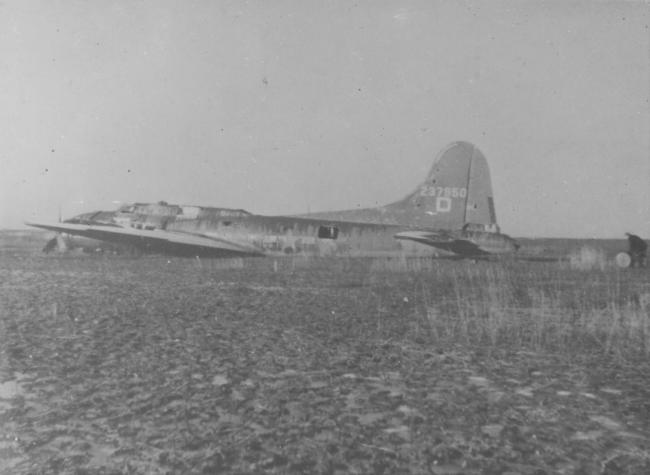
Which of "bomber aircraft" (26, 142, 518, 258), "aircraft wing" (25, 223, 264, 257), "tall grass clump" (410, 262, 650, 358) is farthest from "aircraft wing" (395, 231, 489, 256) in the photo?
"aircraft wing" (25, 223, 264, 257)

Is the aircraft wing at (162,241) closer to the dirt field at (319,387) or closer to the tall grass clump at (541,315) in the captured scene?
the tall grass clump at (541,315)

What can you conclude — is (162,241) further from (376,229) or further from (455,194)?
(455,194)

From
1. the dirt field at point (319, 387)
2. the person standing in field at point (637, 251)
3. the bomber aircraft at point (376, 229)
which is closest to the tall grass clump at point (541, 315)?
the dirt field at point (319, 387)

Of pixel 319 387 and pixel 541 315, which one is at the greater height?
pixel 541 315

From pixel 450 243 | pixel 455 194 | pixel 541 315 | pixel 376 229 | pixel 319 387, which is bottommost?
pixel 319 387

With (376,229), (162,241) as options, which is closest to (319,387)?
(376,229)
